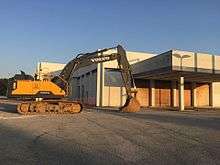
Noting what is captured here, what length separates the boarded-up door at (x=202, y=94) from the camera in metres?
57.4

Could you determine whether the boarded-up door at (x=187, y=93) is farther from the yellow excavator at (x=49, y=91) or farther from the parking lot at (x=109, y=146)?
the parking lot at (x=109, y=146)

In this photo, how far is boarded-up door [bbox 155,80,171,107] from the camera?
2144 inches

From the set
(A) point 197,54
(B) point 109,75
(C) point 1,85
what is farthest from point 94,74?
(C) point 1,85

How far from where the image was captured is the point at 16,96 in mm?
29156

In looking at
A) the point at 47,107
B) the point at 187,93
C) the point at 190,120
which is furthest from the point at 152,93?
the point at 190,120

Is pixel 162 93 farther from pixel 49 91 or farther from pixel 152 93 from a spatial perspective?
pixel 49 91

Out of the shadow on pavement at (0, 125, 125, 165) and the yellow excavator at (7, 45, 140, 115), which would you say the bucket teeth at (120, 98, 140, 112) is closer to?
the yellow excavator at (7, 45, 140, 115)

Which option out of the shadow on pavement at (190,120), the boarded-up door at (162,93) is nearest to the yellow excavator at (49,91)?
the shadow on pavement at (190,120)

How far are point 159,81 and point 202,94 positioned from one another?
782 centimetres

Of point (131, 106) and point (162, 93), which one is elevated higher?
point (162, 93)

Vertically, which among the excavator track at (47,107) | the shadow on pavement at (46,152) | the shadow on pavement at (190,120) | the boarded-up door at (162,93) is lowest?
the shadow on pavement at (46,152)

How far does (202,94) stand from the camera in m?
57.8

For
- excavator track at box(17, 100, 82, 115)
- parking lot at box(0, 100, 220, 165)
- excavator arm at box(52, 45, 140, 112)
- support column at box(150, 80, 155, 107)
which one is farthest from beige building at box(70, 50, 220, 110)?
parking lot at box(0, 100, 220, 165)

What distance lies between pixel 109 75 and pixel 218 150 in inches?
1544
